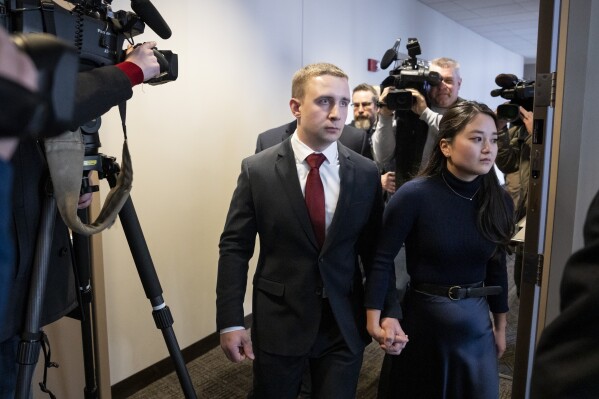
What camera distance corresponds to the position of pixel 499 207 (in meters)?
1.44

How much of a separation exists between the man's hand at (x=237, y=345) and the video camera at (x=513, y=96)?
1.33m

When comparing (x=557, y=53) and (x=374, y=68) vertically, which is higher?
(x=374, y=68)

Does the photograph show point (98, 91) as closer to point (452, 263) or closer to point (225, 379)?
point (452, 263)

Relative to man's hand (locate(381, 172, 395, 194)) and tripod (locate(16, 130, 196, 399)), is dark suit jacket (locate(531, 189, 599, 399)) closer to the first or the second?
tripod (locate(16, 130, 196, 399))

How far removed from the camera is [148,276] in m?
1.10

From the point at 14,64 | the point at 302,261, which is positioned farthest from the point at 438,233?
the point at 14,64

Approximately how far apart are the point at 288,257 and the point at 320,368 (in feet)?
1.10

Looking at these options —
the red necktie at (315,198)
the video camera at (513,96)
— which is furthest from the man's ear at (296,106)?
the video camera at (513,96)

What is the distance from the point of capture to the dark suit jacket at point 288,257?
1274mm

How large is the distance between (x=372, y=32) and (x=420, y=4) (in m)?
1.27

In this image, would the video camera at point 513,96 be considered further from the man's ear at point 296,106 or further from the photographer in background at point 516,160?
the man's ear at point 296,106

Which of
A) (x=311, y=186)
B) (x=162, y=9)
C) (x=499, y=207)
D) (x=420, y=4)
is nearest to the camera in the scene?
(x=311, y=186)

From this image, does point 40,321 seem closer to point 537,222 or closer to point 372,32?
point 537,222

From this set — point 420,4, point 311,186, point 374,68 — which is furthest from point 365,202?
point 420,4
